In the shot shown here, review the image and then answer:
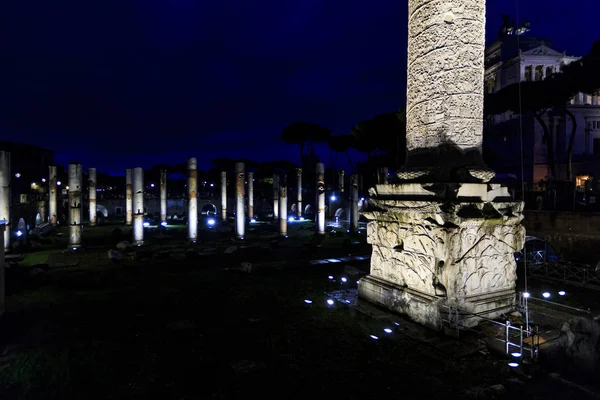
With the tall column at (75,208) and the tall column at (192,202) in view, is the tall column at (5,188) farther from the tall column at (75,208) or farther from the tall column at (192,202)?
the tall column at (192,202)

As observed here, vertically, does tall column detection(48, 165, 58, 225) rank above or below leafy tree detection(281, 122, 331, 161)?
below

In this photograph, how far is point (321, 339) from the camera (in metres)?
5.26

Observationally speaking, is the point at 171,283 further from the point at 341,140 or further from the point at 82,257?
the point at 341,140

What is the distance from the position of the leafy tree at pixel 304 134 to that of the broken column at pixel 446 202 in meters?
40.8

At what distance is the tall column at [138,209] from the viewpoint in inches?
727

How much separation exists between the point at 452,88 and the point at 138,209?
16.9m

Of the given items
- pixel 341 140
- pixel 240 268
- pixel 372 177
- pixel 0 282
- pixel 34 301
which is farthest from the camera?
pixel 341 140

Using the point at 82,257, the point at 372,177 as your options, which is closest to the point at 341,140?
the point at 372,177

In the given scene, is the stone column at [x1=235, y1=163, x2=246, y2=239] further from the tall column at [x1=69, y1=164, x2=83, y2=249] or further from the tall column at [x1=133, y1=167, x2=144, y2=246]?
the tall column at [x1=69, y1=164, x2=83, y2=249]

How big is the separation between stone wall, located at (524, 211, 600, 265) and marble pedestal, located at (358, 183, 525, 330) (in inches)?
379

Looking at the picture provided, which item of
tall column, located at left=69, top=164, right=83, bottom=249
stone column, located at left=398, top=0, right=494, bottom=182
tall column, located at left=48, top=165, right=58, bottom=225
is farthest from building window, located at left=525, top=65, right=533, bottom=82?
tall column, located at left=48, top=165, right=58, bottom=225

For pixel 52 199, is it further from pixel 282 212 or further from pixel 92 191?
pixel 282 212

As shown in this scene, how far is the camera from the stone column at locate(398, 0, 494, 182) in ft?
19.4

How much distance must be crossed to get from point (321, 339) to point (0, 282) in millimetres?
5648
